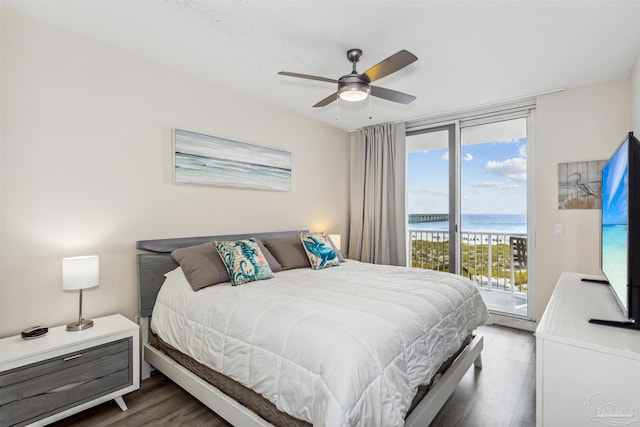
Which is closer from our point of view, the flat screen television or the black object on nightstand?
the flat screen television

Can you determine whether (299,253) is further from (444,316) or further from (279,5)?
(279,5)

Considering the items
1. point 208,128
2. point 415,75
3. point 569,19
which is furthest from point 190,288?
point 569,19

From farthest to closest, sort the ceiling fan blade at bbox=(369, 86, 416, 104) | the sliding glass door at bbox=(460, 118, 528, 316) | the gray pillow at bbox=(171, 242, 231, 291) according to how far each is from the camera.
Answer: the sliding glass door at bbox=(460, 118, 528, 316), the ceiling fan blade at bbox=(369, 86, 416, 104), the gray pillow at bbox=(171, 242, 231, 291)

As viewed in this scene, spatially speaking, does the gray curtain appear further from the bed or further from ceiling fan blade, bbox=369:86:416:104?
ceiling fan blade, bbox=369:86:416:104

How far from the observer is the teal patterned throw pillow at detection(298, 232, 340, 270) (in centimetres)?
306

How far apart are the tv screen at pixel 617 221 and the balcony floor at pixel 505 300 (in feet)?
7.72

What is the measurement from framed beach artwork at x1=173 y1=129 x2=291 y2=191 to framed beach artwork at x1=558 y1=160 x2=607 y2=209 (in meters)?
3.03

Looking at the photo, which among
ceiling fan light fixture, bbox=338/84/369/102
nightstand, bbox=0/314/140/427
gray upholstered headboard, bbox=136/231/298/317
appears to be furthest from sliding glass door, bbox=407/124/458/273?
nightstand, bbox=0/314/140/427

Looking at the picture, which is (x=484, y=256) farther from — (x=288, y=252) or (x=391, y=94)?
(x=391, y=94)

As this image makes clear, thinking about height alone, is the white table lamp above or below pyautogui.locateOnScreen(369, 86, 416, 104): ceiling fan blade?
below

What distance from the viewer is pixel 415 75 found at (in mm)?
2830

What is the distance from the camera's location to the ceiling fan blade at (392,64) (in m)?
1.84

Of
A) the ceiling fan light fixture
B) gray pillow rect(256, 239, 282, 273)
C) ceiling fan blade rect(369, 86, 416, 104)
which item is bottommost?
gray pillow rect(256, 239, 282, 273)

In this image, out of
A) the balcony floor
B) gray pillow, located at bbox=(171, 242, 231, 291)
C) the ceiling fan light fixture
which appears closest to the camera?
the ceiling fan light fixture
